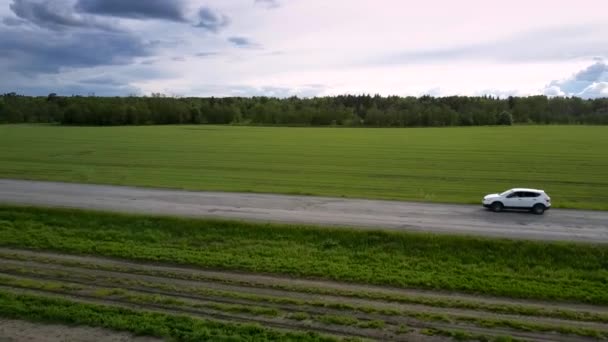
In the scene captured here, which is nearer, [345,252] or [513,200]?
[345,252]

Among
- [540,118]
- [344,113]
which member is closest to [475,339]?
[344,113]

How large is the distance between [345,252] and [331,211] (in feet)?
27.6

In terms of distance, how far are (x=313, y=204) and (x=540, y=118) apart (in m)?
175

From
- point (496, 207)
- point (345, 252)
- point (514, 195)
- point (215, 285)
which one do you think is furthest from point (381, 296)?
point (514, 195)

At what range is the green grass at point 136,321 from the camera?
12.2 m

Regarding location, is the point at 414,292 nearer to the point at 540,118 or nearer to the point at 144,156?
the point at 144,156

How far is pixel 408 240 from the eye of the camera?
21062 millimetres

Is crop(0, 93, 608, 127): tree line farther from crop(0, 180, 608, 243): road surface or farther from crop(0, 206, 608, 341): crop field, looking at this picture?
crop(0, 206, 608, 341): crop field

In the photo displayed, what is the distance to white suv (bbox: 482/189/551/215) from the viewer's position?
28766 mm

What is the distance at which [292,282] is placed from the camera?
1655 cm

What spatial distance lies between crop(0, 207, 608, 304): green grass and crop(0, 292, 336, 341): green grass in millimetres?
4912

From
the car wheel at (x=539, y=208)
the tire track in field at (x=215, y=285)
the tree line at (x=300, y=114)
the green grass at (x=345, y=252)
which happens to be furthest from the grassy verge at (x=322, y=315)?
the tree line at (x=300, y=114)

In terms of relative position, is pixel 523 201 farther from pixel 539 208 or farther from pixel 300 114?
pixel 300 114

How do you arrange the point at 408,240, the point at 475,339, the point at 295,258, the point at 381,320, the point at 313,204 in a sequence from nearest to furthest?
1. the point at 475,339
2. the point at 381,320
3. the point at 295,258
4. the point at 408,240
5. the point at 313,204
